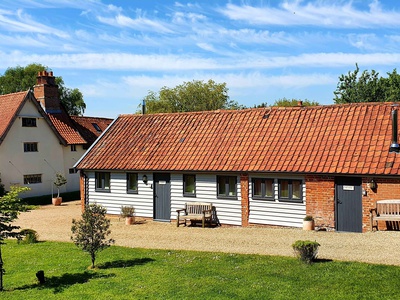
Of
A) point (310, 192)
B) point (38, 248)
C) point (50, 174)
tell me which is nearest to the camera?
point (38, 248)

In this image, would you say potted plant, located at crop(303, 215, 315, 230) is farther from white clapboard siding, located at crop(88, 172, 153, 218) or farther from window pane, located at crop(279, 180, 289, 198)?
white clapboard siding, located at crop(88, 172, 153, 218)

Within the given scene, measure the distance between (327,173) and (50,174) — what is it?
27143 mm

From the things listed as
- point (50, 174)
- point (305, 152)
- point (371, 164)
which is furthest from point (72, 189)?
point (371, 164)

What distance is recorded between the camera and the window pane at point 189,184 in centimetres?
2272

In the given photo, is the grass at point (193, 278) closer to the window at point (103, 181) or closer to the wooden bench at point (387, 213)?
the wooden bench at point (387, 213)

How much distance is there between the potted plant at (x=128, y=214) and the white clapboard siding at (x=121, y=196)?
1.84ft

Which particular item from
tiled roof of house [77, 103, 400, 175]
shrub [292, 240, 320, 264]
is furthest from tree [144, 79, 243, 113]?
shrub [292, 240, 320, 264]

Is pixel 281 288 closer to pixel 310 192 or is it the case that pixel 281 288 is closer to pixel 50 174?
pixel 310 192

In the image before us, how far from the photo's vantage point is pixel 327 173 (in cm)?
1884

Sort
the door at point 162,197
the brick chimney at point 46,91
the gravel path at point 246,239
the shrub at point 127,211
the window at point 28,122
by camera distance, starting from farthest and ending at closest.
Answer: the brick chimney at point 46,91 < the window at point 28,122 < the shrub at point 127,211 < the door at point 162,197 < the gravel path at point 246,239

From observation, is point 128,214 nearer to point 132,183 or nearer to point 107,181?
point 132,183

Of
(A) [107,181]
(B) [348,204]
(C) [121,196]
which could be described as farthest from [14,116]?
(B) [348,204]

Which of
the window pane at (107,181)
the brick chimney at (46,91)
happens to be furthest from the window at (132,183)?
the brick chimney at (46,91)

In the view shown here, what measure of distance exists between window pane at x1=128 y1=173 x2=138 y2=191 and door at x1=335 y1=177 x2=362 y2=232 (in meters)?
10.7
